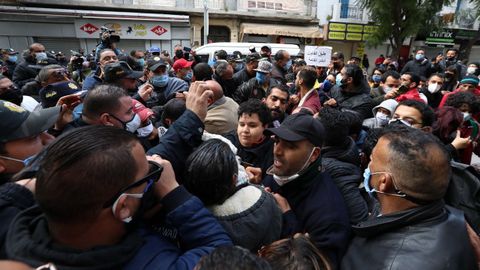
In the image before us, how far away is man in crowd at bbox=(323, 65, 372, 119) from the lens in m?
4.06

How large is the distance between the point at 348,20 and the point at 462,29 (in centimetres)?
932

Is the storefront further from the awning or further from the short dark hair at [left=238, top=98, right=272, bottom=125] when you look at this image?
the short dark hair at [left=238, top=98, right=272, bottom=125]

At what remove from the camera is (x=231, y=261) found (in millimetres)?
799

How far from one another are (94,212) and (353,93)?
162 inches

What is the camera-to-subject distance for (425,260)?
1.16 metres

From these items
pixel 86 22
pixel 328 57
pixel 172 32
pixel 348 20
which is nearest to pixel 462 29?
pixel 348 20

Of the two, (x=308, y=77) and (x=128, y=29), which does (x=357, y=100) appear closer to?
(x=308, y=77)

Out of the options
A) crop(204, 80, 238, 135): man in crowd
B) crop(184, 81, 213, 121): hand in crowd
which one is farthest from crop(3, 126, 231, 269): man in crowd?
crop(204, 80, 238, 135): man in crowd

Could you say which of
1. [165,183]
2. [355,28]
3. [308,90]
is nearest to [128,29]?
[355,28]

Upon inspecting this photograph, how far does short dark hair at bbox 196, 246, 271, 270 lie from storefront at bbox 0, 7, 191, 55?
1755 centimetres

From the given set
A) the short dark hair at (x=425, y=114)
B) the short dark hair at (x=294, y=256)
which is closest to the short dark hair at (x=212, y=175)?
the short dark hair at (x=294, y=256)

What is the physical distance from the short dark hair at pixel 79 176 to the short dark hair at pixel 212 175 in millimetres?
440

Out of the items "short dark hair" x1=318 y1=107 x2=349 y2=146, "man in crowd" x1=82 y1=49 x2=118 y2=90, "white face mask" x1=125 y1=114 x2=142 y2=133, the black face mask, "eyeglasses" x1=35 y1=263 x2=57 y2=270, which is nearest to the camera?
"eyeglasses" x1=35 y1=263 x2=57 y2=270

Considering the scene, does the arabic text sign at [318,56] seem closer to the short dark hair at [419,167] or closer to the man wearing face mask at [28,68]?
the short dark hair at [419,167]
